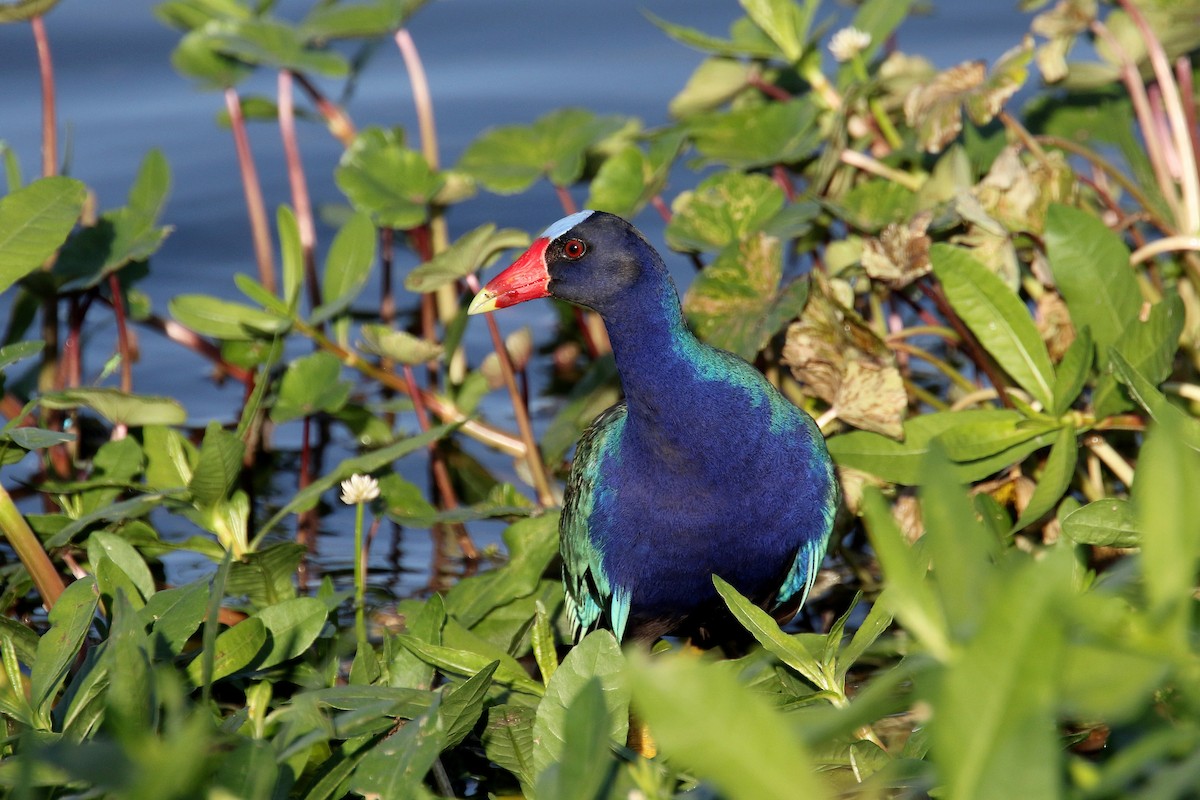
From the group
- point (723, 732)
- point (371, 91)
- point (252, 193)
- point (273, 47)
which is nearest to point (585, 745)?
point (723, 732)

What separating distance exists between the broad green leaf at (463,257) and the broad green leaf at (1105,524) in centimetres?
137

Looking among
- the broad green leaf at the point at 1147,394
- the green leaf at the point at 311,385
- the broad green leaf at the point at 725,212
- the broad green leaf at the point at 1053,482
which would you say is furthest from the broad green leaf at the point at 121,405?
the broad green leaf at the point at 1147,394

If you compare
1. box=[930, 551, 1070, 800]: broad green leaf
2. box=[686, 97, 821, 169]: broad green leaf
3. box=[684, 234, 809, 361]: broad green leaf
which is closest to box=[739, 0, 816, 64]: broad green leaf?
box=[686, 97, 821, 169]: broad green leaf

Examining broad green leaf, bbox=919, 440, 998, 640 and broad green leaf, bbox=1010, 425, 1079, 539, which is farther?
broad green leaf, bbox=1010, 425, 1079, 539

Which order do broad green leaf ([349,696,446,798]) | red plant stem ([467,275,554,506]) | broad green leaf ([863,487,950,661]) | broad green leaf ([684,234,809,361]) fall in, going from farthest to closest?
red plant stem ([467,275,554,506]) < broad green leaf ([684,234,809,361]) < broad green leaf ([349,696,446,798]) < broad green leaf ([863,487,950,661])

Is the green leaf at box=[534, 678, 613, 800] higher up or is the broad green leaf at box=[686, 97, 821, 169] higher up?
the green leaf at box=[534, 678, 613, 800]

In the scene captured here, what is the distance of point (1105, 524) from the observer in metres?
1.99

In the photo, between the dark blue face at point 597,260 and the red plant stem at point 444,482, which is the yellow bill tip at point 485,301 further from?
the red plant stem at point 444,482

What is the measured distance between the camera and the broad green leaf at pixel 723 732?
981 mm

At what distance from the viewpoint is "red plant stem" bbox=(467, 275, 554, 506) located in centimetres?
311

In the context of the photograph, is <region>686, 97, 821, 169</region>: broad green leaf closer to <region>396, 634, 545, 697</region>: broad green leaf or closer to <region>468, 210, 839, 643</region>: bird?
<region>468, 210, 839, 643</region>: bird

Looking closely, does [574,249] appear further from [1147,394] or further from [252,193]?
[252,193]

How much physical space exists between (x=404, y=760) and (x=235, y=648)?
66cm

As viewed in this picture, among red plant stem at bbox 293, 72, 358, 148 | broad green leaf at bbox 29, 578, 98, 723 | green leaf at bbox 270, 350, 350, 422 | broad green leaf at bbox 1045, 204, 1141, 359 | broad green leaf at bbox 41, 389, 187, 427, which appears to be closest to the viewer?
broad green leaf at bbox 29, 578, 98, 723
